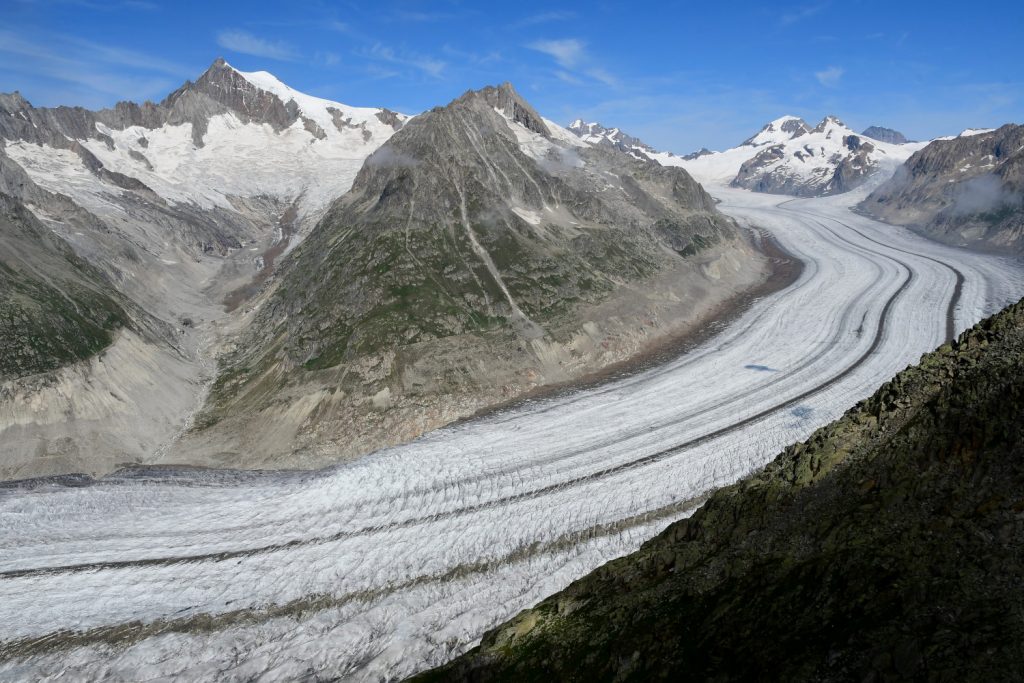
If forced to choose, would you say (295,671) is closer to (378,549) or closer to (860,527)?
(378,549)

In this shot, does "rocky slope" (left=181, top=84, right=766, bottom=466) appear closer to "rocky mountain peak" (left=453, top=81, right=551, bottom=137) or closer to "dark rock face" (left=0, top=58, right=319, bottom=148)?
"rocky mountain peak" (left=453, top=81, right=551, bottom=137)

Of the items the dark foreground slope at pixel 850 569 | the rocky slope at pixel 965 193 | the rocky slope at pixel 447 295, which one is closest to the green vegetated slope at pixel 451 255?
the rocky slope at pixel 447 295

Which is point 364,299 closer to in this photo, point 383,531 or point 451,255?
point 451,255

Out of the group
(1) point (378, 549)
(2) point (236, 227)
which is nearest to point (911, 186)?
(2) point (236, 227)

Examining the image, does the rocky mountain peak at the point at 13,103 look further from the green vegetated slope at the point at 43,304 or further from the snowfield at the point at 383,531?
the snowfield at the point at 383,531

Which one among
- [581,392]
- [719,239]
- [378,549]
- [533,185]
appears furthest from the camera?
[719,239]
